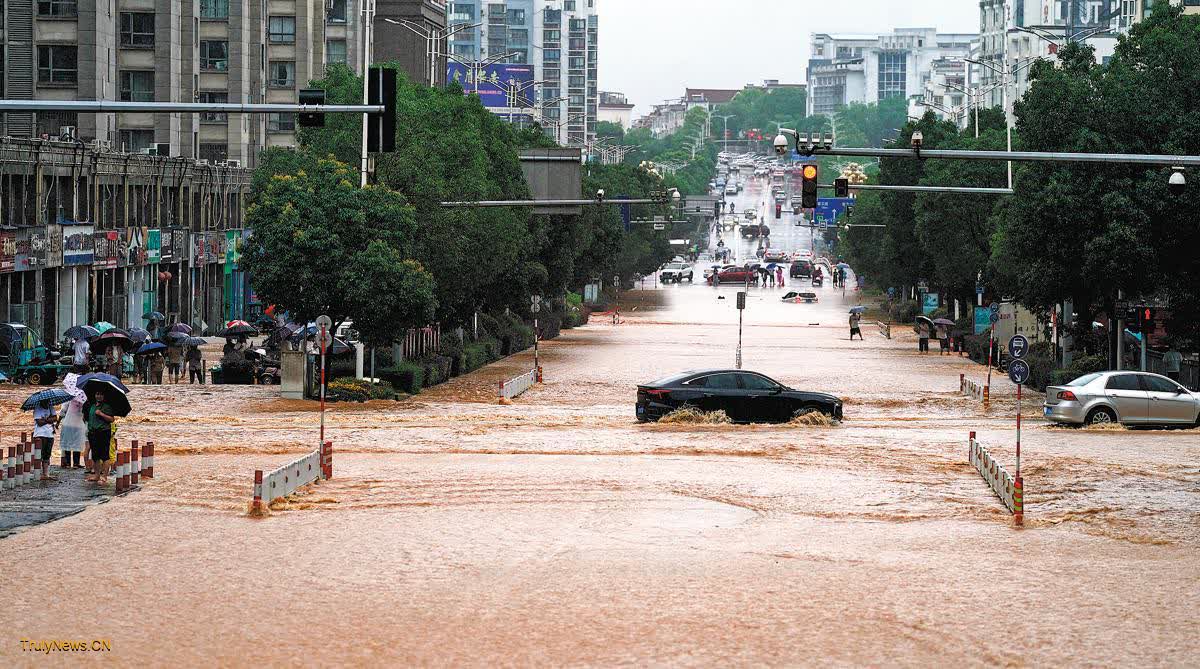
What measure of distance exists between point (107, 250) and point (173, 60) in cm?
2650

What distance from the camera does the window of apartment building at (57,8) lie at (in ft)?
258

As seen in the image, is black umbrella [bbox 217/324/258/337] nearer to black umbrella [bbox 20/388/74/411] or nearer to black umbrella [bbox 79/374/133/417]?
black umbrella [bbox 20/388/74/411]

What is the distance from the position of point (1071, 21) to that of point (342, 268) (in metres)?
168

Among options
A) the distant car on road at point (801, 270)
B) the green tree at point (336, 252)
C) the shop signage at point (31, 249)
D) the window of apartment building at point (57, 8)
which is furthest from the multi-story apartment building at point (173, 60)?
the distant car on road at point (801, 270)

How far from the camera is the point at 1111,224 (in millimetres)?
44344

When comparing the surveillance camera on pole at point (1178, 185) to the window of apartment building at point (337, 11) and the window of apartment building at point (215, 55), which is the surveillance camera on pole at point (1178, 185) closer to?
the window of apartment building at point (215, 55)

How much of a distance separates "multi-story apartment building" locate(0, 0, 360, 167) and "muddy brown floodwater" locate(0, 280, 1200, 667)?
45.7 metres

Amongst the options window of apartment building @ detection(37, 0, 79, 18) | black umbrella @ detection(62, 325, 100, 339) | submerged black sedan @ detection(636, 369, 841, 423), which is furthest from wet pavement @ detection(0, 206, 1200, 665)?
window of apartment building @ detection(37, 0, 79, 18)

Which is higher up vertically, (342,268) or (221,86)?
(221,86)

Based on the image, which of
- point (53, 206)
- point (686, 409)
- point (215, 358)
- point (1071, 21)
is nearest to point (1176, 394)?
point (686, 409)

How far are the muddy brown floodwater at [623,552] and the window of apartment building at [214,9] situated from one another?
66.2m

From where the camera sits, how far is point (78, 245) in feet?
196

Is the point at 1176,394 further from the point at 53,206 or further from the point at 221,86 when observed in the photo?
the point at 221,86

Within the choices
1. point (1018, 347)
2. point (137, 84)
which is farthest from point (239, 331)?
point (137, 84)
